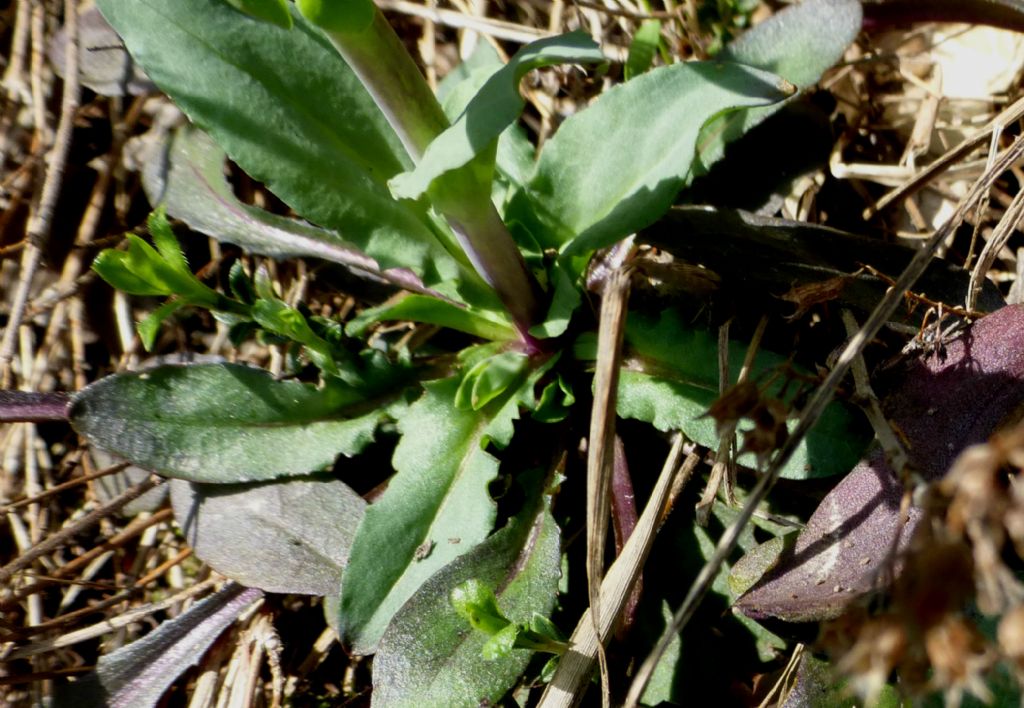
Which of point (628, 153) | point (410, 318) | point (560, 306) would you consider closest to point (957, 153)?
point (628, 153)

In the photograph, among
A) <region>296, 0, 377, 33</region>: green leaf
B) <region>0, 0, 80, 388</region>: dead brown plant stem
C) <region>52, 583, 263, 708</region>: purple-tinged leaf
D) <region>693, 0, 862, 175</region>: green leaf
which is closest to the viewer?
<region>296, 0, 377, 33</region>: green leaf

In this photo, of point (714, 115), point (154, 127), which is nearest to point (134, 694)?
point (154, 127)

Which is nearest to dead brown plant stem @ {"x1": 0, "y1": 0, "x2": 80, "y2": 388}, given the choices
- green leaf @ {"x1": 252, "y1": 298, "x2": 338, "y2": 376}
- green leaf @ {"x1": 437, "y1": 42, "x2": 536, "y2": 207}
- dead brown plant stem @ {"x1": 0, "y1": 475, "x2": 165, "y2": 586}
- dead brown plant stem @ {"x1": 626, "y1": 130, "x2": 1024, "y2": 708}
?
dead brown plant stem @ {"x1": 0, "y1": 475, "x2": 165, "y2": 586}

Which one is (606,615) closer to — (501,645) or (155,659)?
(501,645)

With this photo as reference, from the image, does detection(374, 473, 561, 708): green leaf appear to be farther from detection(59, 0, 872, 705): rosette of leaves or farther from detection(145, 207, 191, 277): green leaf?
detection(145, 207, 191, 277): green leaf

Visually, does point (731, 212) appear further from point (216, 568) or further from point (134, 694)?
point (134, 694)

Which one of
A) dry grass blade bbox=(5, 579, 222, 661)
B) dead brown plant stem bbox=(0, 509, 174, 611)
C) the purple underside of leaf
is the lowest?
the purple underside of leaf

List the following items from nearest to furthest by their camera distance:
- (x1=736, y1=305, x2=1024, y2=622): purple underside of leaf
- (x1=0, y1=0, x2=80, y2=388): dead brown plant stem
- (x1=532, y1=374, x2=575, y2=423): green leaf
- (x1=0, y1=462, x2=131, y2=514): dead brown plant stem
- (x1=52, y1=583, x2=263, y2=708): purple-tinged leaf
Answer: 1. (x1=736, y1=305, x2=1024, y2=622): purple underside of leaf
2. (x1=532, y1=374, x2=575, y2=423): green leaf
3. (x1=52, y1=583, x2=263, y2=708): purple-tinged leaf
4. (x1=0, y1=462, x2=131, y2=514): dead brown plant stem
5. (x1=0, y1=0, x2=80, y2=388): dead brown plant stem
